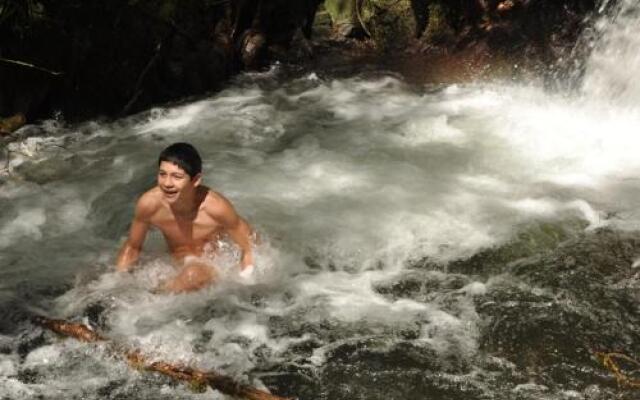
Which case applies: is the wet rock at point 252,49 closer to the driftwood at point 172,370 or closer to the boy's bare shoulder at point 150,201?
the boy's bare shoulder at point 150,201

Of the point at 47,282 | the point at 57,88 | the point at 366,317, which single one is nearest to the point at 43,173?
the point at 57,88

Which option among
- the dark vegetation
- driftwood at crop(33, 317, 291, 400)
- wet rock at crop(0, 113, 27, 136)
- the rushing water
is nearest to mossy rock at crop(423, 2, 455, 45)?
the dark vegetation

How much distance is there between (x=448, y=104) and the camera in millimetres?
9273

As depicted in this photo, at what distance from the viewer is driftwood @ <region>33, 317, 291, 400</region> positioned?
3987 mm

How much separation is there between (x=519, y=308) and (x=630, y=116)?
5023 millimetres

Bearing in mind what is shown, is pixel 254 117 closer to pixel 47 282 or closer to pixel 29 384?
pixel 47 282

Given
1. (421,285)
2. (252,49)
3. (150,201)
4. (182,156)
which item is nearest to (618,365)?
(421,285)

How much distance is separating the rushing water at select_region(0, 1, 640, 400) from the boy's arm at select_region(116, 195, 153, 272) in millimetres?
115

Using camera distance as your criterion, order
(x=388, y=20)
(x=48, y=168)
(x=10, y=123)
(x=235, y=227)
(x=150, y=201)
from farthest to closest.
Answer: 1. (x=388, y=20)
2. (x=10, y=123)
3. (x=48, y=168)
4. (x=235, y=227)
5. (x=150, y=201)

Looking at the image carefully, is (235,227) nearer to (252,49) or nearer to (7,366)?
(7,366)

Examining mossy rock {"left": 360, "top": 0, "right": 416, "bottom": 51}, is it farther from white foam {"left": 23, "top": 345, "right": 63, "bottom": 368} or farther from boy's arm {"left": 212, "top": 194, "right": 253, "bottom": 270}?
white foam {"left": 23, "top": 345, "right": 63, "bottom": 368}

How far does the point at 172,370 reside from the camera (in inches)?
165

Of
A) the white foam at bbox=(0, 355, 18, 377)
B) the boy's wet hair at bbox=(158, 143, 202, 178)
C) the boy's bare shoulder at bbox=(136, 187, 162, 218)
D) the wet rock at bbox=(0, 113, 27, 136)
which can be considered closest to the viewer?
the white foam at bbox=(0, 355, 18, 377)

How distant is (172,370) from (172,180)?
4.34ft
